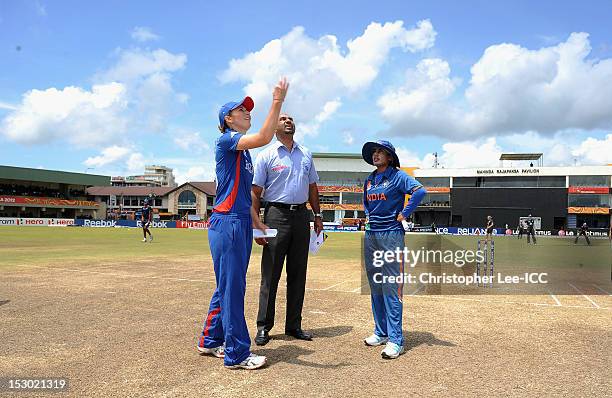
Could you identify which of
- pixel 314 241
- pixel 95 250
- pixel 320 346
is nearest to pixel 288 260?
pixel 314 241

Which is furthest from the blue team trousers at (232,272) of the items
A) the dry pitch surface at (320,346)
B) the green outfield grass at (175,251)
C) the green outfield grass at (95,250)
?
the green outfield grass at (95,250)

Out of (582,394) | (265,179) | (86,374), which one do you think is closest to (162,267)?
(265,179)

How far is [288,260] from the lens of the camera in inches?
205

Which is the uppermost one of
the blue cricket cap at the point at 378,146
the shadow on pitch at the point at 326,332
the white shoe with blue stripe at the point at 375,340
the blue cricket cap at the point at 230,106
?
the blue cricket cap at the point at 230,106

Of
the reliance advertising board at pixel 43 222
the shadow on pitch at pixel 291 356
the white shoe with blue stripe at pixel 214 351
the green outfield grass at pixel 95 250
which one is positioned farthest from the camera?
the reliance advertising board at pixel 43 222

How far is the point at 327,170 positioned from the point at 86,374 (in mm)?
85479

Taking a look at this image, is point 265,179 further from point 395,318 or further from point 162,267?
point 162,267

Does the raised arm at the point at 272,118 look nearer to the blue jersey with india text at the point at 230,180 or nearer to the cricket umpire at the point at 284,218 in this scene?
the blue jersey with india text at the point at 230,180

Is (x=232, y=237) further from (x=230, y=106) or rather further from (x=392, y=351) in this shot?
(x=392, y=351)

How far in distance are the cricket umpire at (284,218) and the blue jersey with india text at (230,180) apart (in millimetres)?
867

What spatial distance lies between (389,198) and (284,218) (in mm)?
1103

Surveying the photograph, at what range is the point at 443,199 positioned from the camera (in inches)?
2975

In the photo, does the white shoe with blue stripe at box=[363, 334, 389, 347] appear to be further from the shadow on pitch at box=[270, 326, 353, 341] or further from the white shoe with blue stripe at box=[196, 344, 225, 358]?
the white shoe with blue stripe at box=[196, 344, 225, 358]

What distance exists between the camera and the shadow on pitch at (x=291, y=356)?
13.2 feet
